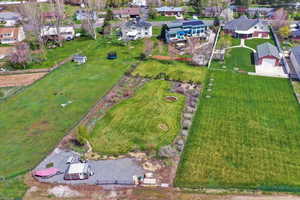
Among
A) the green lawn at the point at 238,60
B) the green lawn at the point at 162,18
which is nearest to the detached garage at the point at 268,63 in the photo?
the green lawn at the point at 238,60

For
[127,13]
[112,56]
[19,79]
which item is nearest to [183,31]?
[112,56]

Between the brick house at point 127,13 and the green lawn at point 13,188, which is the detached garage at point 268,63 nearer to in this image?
the green lawn at point 13,188

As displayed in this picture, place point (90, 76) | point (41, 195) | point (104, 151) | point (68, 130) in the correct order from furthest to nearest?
1. point (90, 76)
2. point (68, 130)
3. point (104, 151)
4. point (41, 195)

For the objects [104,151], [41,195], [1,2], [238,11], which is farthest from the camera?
[1,2]

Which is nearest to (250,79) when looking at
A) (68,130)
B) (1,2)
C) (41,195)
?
(68,130)

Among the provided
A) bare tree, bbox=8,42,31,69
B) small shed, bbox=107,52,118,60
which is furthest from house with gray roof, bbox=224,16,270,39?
bare tree, bbox=8,42,31,69

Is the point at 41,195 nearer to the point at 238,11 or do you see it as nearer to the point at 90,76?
the point at 90,76

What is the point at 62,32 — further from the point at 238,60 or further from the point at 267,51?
the point at 267,51
